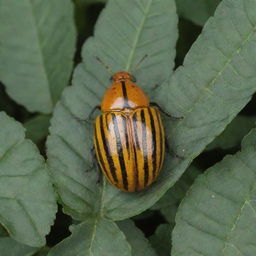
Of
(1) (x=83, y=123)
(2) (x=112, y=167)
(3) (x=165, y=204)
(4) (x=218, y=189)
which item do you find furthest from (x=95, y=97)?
(4) (x=218, y=189)

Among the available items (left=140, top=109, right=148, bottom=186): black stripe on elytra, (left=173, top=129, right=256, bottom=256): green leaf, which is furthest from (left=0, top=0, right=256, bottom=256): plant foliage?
(left=140, top=109, right=148, bottom=186): black stripe on elytra

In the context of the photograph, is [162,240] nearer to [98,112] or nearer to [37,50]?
[98,112]

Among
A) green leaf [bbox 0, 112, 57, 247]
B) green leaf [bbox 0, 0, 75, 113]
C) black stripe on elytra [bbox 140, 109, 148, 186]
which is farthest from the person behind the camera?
green leaf [bbox 0, 0, 75, 113]

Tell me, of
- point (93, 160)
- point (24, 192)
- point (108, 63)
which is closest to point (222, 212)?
point (93, 160)

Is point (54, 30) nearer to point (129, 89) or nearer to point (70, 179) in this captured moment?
point (129, 89)

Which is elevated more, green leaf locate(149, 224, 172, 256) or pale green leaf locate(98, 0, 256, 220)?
pale green leaf locate(98, 0, 256, 220)

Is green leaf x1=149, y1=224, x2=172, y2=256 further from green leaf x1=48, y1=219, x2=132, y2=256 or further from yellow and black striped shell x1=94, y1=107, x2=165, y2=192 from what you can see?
green leaf x1=48, y1=219, x2=132, y2=256

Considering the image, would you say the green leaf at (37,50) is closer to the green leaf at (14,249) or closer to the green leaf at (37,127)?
the green leaf at (37,127)
